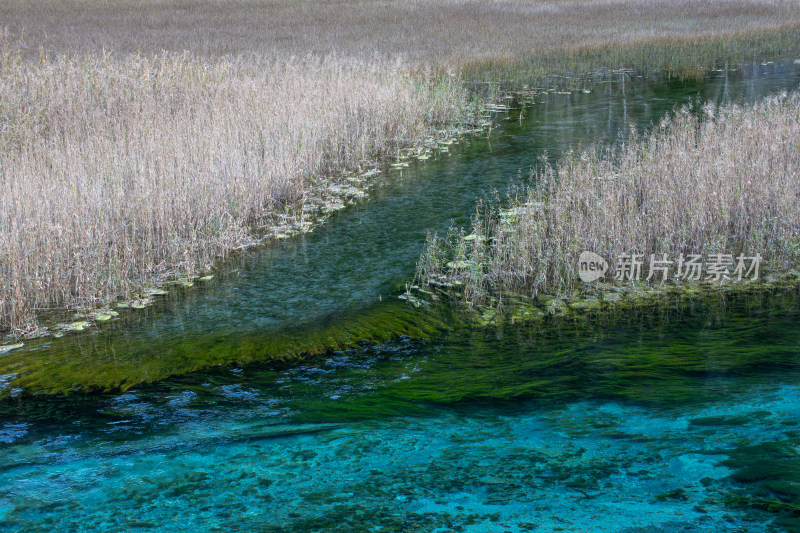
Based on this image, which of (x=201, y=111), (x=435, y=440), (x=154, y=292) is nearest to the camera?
(x=435, y=440)

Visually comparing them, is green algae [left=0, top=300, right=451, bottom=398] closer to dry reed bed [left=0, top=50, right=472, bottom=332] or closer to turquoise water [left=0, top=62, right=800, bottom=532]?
turquoise water [left=0, top=62, right=800, bottom=532]

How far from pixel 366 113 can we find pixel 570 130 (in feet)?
10.6

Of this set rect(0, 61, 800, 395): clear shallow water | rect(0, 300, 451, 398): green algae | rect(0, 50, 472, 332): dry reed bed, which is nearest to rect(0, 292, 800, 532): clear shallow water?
rect(0, 300, 451, 398): green algae

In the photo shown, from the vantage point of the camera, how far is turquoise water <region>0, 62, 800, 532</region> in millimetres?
3096

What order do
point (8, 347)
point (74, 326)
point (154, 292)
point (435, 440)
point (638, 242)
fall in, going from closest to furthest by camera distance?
point (435, 440) < point (8, 347) < point (74, 326) < point (154, 292) < point (638, 242)

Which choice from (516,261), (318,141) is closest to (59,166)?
(318,141)

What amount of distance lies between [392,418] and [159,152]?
209 inches

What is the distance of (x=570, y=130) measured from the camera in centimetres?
1152

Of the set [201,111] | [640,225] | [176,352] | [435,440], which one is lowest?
[435,440]

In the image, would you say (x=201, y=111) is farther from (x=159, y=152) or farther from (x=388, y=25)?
(x=388, y=25)

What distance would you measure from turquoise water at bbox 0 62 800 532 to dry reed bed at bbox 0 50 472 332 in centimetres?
70

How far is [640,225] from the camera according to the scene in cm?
626

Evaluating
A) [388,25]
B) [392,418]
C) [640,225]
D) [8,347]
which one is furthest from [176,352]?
[388,25]

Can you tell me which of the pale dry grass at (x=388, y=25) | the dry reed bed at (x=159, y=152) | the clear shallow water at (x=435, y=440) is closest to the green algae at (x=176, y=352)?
the clear shallow water at (x=435, y=440)
